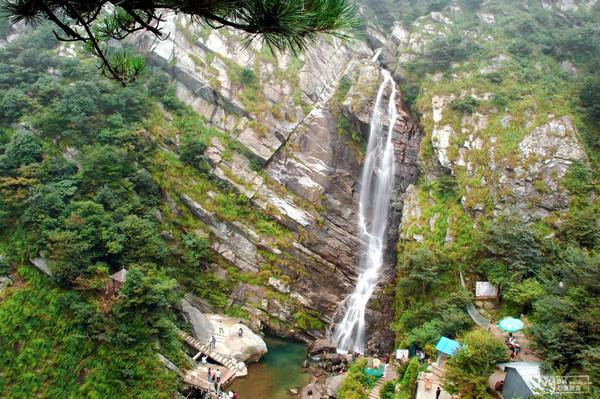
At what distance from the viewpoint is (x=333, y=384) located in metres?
16.1

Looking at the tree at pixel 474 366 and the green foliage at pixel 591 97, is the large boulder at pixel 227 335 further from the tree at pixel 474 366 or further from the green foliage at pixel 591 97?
the green foliage at pixel 591 97

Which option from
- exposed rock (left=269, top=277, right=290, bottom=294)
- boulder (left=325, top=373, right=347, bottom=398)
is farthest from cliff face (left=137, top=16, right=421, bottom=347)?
boulder (left=325, top=373, right=347, bottom=398)

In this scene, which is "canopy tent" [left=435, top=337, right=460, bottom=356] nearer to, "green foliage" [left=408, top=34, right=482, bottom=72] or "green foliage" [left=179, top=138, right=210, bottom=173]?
"green foliage" [left=179, top=138, right=210, bottom=173]

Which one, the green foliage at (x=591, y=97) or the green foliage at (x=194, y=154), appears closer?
the green foliage at (x=591, y=97)

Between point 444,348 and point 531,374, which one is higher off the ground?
point 531,374

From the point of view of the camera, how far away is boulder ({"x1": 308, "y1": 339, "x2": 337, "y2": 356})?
19.4 m

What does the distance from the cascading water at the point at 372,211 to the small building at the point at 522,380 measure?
32.1 feet

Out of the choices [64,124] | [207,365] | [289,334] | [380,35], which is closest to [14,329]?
[207,365]

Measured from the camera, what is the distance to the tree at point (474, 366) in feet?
35.3

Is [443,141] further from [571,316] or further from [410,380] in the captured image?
[410,380]

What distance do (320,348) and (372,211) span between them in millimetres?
9212

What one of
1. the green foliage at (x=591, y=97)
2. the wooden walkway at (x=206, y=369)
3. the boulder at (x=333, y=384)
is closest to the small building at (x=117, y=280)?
the wooden walkway at (x=206, y=369)

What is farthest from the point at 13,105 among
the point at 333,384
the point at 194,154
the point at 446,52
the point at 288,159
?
the point at 446,52

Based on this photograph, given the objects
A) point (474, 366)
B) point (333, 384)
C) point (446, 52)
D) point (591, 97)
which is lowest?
point (333, 384)
